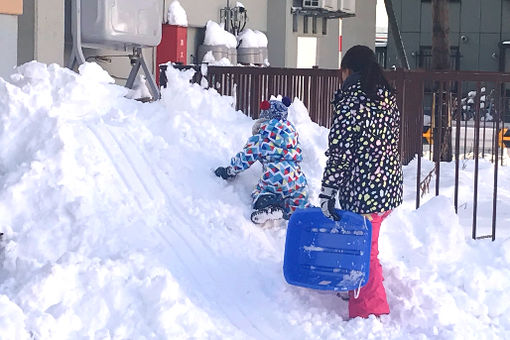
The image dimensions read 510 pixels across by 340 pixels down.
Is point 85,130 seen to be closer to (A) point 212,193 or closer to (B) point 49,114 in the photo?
(B) point 49,114

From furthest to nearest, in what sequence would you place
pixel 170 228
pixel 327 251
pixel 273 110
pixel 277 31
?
pixel 277 31 → pixel 273 110 → pixel 170 228 → pixel 327 251

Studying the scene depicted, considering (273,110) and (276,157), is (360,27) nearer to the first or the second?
(273,110)

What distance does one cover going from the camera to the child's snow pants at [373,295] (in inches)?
205

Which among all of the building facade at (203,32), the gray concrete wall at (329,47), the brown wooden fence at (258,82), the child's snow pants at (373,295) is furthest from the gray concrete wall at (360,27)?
the child's snow pants at (373,295)

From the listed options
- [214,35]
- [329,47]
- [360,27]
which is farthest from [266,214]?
[360,27]

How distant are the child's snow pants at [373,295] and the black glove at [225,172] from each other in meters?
1.65

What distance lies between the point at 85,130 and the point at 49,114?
288mm

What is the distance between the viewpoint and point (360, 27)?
23.2 meters

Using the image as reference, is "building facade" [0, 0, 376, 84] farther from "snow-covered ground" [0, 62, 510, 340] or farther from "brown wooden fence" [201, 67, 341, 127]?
"brown wooden fence" [201, 67, 341, 127]

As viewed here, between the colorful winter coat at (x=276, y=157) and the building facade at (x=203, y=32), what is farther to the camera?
the building facade at (x=203, y=32)

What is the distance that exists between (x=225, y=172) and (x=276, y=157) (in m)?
0.46

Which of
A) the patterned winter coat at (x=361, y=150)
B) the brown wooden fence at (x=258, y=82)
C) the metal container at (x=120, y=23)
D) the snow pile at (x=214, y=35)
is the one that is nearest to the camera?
the patterned winter coat at (x=361, y=150)

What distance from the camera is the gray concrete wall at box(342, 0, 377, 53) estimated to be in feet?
73.0

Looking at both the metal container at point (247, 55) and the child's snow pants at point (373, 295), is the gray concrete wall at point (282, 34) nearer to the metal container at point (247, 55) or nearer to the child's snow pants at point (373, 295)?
the metal container at point (247, 55)
